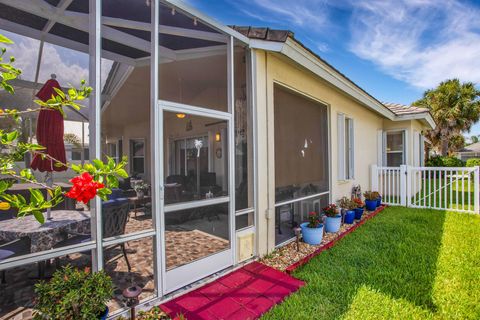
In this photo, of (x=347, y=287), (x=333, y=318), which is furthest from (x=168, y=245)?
(x=347, y=287)

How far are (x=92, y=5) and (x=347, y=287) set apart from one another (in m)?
4.40

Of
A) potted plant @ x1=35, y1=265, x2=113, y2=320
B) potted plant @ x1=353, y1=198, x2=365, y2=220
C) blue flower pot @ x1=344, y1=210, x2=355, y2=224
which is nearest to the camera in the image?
potted plant @ x1=35, y1=265, x2=113, y2=320

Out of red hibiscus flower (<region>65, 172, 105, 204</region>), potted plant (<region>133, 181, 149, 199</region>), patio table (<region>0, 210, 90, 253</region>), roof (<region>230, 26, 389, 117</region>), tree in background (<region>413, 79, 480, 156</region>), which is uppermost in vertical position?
tree in background (<region>413, 79, 480, 156</region>)

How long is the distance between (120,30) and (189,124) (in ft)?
5.74

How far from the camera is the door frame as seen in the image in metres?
2.81

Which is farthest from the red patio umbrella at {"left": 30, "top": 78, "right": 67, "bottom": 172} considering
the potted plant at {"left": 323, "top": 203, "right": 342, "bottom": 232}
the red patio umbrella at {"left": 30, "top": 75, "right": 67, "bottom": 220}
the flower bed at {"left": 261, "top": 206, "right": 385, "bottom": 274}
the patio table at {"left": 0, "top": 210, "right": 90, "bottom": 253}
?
the potted plant at {"left": 323, "top": 203, "right": 342, "bottom": 232}

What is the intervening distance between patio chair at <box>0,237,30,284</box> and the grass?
2451 mm

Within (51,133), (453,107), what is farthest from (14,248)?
(453,107)

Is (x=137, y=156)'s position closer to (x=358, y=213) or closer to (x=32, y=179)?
(x=32, y=179)

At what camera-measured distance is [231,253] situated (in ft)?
11.9

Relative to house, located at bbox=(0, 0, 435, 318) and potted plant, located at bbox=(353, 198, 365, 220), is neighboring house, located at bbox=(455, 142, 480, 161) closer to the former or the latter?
potted plant, located at bbox=(353, 198, 365, 220)

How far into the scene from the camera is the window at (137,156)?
3.46 metres

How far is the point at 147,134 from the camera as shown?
10.5ft

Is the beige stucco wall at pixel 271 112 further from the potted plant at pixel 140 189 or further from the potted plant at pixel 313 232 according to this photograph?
the potted plant at pixel 140 189
